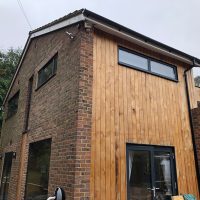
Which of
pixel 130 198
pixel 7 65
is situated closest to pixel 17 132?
pixel 130 198

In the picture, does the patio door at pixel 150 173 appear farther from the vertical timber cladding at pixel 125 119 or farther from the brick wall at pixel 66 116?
the brick wall at pixel 66 116

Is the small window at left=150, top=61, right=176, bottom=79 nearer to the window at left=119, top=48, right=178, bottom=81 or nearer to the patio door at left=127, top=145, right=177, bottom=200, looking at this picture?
the window at left=119, top=48, right=178, bottom=81

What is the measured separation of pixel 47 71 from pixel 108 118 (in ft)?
11.7

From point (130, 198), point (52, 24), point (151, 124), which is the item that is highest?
point (52, 24)

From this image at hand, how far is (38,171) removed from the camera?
7020 millimetres

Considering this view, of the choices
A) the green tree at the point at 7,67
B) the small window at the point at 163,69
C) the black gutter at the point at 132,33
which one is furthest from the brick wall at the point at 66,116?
the green tree at the point at 7,67

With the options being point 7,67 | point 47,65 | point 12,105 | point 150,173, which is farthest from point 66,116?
point 7,67

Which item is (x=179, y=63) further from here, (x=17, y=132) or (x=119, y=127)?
(x=17, y=132)

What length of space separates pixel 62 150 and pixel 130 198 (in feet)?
6.49

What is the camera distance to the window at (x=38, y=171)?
21.0 feet

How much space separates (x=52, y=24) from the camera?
765cm

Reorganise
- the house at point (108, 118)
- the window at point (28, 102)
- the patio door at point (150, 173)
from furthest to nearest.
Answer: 1. the window at point (28, 102)
2. the patio door at point (150, 173)
3. the house at point (108, 118)

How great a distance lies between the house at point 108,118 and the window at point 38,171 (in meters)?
0.03

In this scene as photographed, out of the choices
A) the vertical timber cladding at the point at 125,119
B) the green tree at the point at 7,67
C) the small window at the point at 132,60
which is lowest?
the vertical timber cladding at the point at 125,119
